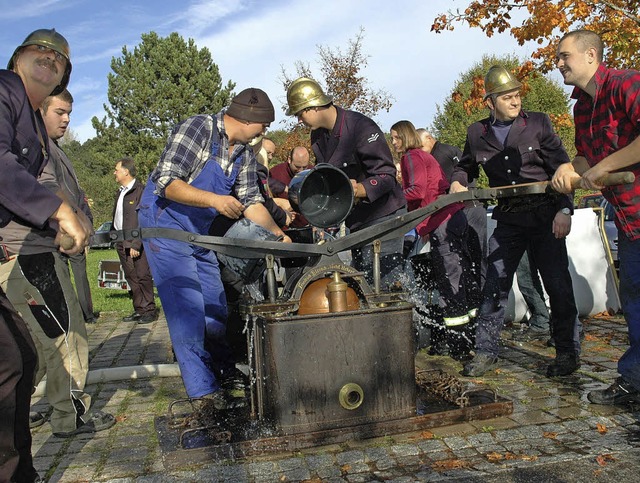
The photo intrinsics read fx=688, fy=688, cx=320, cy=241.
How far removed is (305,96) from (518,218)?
1.84 meters

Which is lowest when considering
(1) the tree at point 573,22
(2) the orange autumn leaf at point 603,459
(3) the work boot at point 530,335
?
(2) the orange autumn leaf at point 603,459

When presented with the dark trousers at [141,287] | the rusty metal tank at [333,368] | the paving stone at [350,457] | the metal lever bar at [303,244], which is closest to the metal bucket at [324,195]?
the metal lever bar at [303,244]

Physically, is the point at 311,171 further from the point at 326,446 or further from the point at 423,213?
the point at 326,446

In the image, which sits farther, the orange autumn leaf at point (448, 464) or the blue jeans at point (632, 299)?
the blue jeans at point (632, 299)

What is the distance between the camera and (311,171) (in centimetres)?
400

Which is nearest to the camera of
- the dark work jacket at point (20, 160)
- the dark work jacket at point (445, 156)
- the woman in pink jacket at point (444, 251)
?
the dark work jacket at point (20, 160)

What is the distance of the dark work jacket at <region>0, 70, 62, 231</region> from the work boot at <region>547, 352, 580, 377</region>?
149 inches

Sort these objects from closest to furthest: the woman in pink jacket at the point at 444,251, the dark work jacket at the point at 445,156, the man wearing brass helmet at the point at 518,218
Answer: the man wearing brass helmet at the point at 518,218 → the woman in pink jacket at the point at 444,251 → the dark work jacket at the point at 445,156

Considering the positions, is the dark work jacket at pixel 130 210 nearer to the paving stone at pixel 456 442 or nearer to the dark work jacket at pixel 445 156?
the dark work jacket at pixel 445 156

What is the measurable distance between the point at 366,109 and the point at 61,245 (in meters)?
19.4

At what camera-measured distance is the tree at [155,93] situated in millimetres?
41938

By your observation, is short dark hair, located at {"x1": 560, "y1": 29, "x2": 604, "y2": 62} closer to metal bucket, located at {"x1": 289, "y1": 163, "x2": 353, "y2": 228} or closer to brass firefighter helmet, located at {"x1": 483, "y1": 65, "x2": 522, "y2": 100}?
brass firefighter helmet, located at {"x1": 483, "y1": 65, "x2": 522, "y2": 100}

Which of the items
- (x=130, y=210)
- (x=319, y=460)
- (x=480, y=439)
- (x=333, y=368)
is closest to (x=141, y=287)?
(x=130, y=210)

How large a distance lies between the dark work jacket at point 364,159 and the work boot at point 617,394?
197 cm
